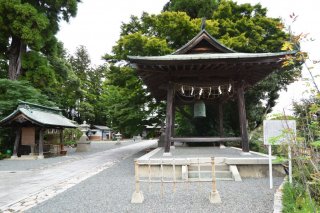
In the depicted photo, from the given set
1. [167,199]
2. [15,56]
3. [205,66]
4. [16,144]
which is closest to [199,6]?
[205,66]

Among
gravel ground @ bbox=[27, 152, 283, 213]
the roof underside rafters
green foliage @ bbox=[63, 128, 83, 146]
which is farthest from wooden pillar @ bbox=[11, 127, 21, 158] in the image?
green foliage @ bbox=[63, 128, 83, 146]

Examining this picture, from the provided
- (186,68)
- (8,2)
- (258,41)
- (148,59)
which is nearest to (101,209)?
(148,59)

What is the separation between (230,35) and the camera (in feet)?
57.9

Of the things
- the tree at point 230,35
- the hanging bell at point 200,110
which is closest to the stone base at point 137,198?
the hanging bell at point 200,110

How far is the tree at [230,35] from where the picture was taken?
15.4 m

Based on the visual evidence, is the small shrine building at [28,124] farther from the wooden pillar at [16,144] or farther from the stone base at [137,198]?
the stone base at [137,198]

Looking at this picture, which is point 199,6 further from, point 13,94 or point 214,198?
point 214,198

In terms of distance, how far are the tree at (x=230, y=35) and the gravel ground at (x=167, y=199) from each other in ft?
32.0

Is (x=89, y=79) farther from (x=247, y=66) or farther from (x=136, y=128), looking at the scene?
(x=247, y=66)

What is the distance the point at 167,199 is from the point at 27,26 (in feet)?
57.0

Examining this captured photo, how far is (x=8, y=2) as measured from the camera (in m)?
17.1

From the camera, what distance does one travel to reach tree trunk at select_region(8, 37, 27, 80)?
1931 cm

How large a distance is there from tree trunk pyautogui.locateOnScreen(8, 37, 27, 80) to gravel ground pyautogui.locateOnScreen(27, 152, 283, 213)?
52.0 ft

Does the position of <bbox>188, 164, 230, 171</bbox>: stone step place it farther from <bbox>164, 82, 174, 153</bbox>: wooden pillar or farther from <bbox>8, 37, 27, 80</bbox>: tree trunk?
<bbox>8, 37, 27, 80</bbox>: tree trunk
